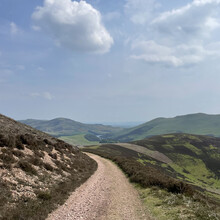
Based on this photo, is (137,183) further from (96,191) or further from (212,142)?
(212,142)

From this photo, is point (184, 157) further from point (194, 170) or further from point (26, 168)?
point (26, 168)

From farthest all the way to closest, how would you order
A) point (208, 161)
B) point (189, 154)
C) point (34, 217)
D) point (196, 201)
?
point (189, 154) < point (208, 161) < point (196, 201) < point (34, 217)

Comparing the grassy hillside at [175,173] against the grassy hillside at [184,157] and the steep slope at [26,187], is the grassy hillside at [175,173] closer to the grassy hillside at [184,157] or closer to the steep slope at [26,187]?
the grassy hillside at [184,157]

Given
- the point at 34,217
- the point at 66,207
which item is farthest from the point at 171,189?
the point at 34,217

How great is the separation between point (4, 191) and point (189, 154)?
16226 centimetres

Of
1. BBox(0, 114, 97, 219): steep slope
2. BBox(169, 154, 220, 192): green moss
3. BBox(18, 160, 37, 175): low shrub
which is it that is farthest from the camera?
BBox(169, 154, 220, 192): green moss

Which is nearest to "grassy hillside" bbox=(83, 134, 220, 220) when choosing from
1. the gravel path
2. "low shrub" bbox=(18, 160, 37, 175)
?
the gravel path

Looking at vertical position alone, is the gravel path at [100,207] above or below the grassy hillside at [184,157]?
above

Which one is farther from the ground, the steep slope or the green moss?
the steep slope

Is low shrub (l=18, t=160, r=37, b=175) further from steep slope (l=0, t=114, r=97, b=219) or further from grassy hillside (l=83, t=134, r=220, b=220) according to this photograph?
grassy hillside (l=83, t=134, r=220, b=220)

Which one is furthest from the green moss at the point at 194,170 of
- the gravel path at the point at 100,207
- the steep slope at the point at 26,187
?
the steep slope at the point at 26,187

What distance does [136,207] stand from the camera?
13969 mm

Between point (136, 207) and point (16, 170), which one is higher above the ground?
point (16, 170)

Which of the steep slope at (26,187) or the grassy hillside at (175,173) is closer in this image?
the steep slope at (26,187)
